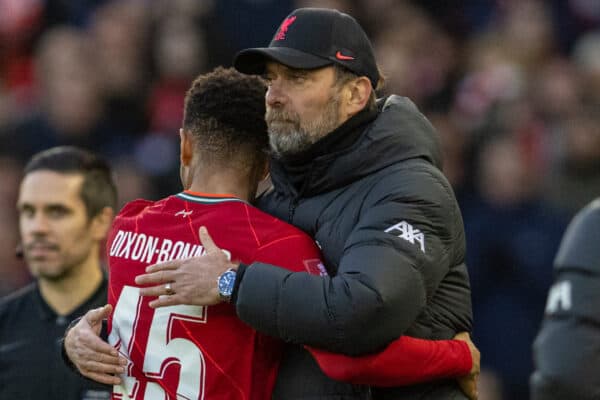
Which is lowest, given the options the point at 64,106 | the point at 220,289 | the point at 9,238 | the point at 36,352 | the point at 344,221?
the point at 9,238

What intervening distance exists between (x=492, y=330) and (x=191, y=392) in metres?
4.07

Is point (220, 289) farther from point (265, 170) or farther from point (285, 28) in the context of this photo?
point (285, 28)

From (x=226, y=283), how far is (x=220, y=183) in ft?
1.24

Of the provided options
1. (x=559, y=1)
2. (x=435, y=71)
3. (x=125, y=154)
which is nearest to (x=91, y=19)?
(x=125, y=154)

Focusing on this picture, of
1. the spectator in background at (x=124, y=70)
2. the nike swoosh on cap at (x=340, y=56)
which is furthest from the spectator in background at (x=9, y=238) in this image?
the nike swoosh on cap at (x=340, y=56)

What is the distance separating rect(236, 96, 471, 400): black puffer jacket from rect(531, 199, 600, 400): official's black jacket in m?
0.59

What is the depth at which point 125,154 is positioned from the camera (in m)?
8.27

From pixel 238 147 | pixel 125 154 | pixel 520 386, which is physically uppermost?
pixel 238 147

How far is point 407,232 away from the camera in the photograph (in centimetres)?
321

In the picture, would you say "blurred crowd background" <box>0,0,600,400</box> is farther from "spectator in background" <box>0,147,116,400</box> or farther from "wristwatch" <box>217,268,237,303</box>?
"wristwatch" <box>217,268,237,303</box>

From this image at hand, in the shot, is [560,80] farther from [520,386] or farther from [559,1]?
[520,386]

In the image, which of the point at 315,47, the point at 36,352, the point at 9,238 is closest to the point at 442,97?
the point at 9,238

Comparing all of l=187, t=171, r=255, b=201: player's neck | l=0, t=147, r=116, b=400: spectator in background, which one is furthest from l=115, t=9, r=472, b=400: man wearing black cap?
l=0, t=147, r=116, b=400: spectator in background

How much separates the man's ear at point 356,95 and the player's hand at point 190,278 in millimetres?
619
